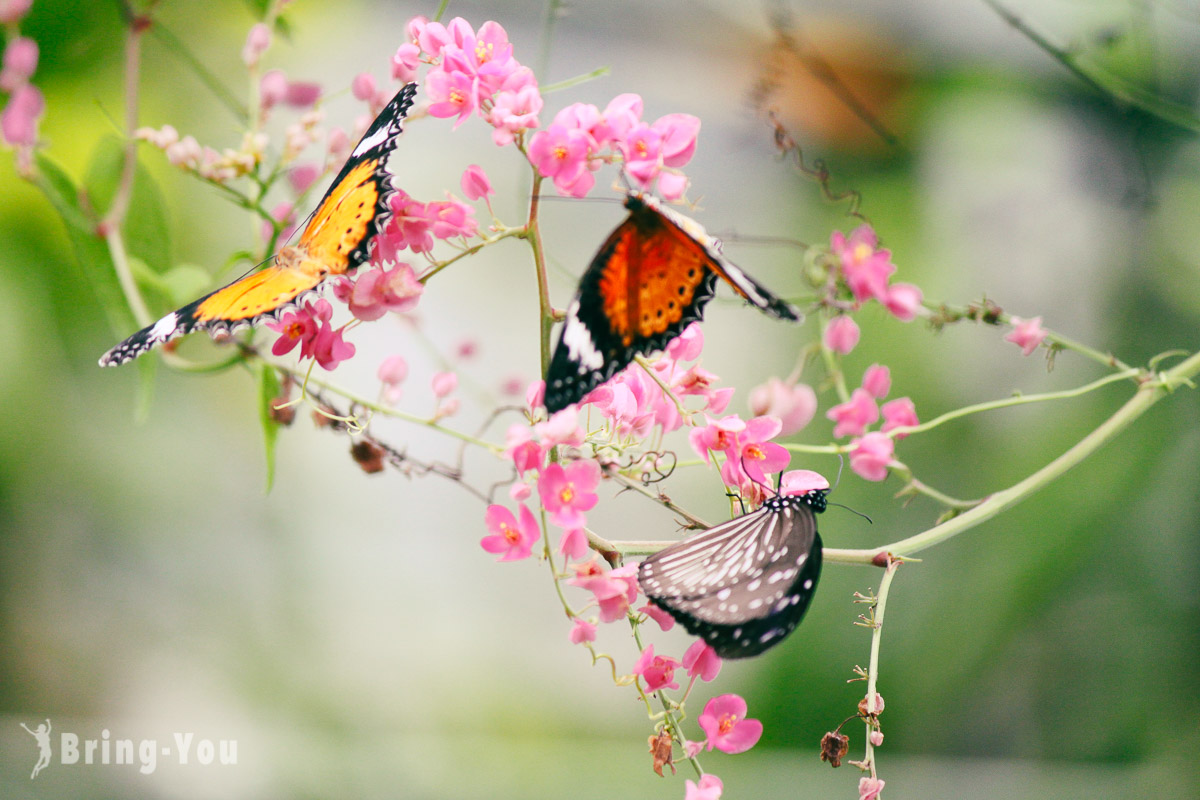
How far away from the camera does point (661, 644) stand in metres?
1.57

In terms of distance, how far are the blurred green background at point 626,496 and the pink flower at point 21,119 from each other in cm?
68

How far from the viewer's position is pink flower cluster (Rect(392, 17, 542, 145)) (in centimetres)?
39

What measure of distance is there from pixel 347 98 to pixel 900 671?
1.54 meters

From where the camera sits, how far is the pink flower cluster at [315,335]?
0.44 metres

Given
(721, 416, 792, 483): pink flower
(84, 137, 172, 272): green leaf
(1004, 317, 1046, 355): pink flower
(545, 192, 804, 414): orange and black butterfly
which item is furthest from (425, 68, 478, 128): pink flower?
(84, 137, 172, 272): green leaf

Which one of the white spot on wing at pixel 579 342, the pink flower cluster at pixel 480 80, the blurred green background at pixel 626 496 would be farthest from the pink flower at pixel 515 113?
the blurred green background at pixel 626 496

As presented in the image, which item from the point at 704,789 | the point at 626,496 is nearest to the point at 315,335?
the point at 704,789

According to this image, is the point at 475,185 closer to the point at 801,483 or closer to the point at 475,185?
the point at 475,185

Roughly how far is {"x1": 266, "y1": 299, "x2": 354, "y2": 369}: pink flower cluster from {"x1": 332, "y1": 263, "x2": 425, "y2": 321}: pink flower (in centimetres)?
4

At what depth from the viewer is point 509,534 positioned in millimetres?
408

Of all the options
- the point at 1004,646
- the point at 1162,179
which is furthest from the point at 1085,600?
the point at 1162,179

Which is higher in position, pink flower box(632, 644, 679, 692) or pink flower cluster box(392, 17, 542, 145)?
pink flower cluster box(392, 17, 542, 145)

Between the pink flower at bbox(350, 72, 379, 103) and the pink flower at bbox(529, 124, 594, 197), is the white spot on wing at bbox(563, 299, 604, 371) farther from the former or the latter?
the pink flower at bbox(350, 72, 379, 103)

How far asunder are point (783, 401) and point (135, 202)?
2.17ft
